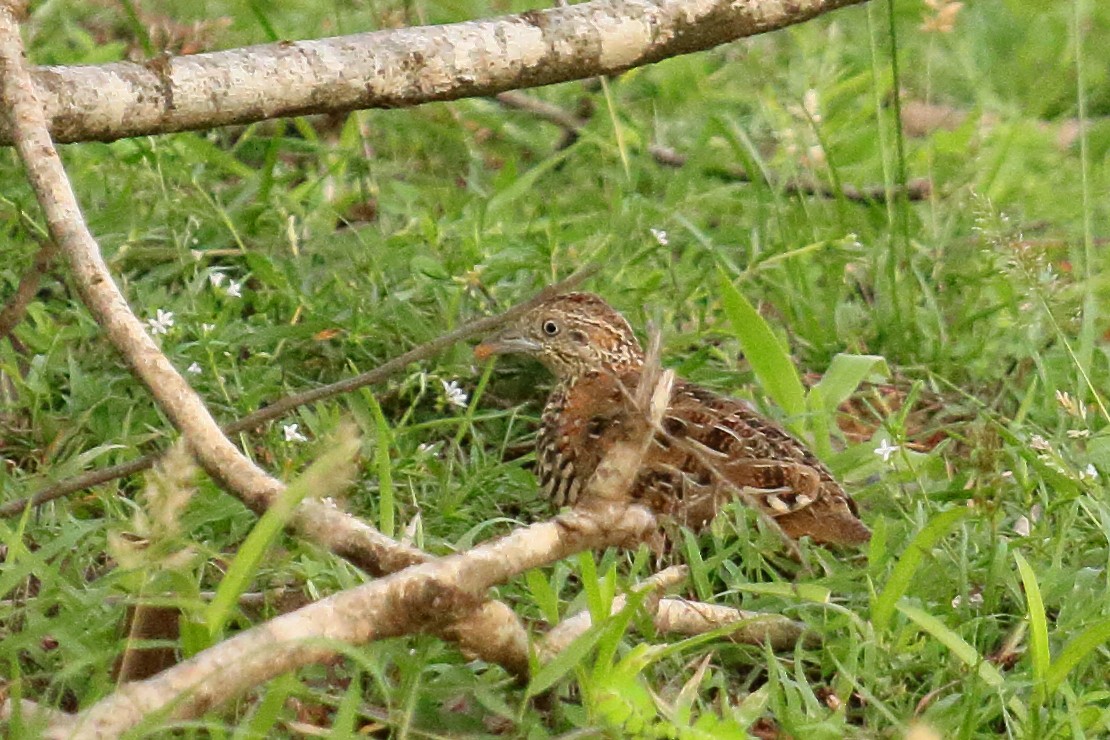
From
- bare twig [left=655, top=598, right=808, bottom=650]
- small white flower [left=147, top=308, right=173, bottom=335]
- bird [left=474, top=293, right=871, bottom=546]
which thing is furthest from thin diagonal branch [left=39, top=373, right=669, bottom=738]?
small white flower [left=147, top=308, right=173, bottom=335]

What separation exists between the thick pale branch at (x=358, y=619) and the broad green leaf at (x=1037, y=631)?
911 mm

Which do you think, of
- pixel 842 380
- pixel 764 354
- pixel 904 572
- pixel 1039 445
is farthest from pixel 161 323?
pixel 1039 445

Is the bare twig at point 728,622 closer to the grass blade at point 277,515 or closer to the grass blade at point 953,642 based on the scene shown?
the grass blade at point 953,642

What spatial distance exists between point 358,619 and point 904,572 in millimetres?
1264

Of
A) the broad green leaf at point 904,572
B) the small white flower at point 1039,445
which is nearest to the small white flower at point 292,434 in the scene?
the broad green leaf at point 904,572

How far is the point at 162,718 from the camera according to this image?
8.54 feet

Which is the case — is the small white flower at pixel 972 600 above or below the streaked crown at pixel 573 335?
below

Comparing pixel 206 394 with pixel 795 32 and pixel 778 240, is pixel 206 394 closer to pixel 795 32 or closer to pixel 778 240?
pixel 778 240

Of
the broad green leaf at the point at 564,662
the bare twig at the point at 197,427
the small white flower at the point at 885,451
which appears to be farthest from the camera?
the small white flower at the point at 885,451

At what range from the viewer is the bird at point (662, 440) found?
426cm

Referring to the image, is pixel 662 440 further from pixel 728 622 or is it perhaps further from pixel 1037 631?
pixel 1037 631

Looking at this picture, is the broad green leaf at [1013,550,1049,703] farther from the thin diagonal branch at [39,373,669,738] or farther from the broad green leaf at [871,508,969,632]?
the thin diagonal branch at [39,373,669,738]

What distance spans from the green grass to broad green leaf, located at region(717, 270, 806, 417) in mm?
10

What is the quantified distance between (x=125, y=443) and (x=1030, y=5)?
566 centimetres
